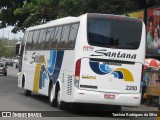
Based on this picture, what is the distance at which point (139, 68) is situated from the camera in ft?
57.1

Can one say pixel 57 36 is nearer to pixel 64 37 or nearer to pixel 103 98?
pixel 64 37

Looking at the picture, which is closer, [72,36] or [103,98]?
[103,98]

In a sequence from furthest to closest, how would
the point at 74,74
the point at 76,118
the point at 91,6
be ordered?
the point at 91,6 → the point at 74,74 → the point at 76,118

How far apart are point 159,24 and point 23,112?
428 inches

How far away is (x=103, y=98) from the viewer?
1686 centimetres

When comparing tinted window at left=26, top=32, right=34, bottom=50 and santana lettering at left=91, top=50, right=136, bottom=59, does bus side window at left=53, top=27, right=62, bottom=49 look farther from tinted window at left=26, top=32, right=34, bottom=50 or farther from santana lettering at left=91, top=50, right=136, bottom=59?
tinted window at left=26, top=32, right=34, bottom=50

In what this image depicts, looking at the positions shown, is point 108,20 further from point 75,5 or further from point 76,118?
point 75,5

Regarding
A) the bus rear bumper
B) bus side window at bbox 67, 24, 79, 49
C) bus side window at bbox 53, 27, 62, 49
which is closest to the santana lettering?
bus side window at bbox 67, 24, 79, 49

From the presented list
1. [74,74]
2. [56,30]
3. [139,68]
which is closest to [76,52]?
[74,74]

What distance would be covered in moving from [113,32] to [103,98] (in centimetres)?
216

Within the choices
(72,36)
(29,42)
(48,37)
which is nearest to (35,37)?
(29,42)

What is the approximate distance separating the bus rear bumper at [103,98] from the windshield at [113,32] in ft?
5.11

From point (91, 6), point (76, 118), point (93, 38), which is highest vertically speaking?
point (91, 6)

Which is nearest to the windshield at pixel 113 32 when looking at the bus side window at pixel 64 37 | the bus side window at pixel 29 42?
the bus side window at pixel 64 37
